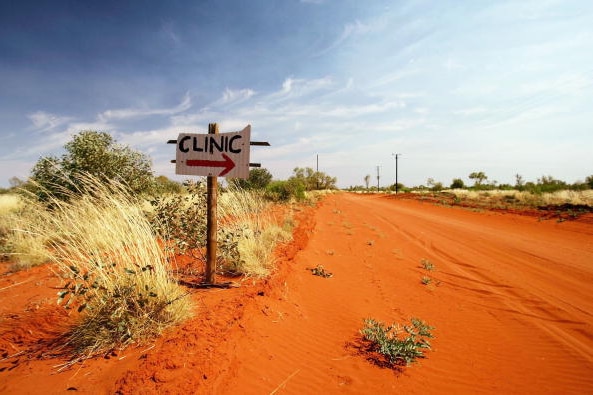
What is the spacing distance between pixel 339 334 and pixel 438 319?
1.76 meters

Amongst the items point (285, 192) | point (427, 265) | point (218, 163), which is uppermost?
point (218, 163)

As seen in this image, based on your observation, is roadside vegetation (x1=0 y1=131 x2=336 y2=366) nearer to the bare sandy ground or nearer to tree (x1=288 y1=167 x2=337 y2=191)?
the bare sandy ground

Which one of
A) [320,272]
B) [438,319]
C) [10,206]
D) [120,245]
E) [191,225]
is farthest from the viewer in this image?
[10,206]

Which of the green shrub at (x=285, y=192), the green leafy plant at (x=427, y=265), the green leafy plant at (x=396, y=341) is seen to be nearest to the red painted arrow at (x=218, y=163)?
the green leafy plant at (x=396, y=341)

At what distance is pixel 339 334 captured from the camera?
11.8 feet

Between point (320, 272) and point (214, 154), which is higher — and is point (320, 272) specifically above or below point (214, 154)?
below

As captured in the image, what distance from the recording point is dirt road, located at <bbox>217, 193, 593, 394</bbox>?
281 cm

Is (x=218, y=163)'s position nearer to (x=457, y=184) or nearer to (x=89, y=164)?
(x=89, y=164)

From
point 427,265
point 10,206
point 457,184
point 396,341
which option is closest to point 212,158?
point 396,341

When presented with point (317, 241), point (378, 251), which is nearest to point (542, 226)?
point (378, 251)

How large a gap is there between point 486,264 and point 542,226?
327 inches

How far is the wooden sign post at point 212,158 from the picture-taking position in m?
4.05

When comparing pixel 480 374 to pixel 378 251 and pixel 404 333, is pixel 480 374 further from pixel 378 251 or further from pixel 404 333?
pixel 378 251

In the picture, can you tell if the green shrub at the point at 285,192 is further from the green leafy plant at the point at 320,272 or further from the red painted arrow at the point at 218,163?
the red painted arrow at the point at 218,163
